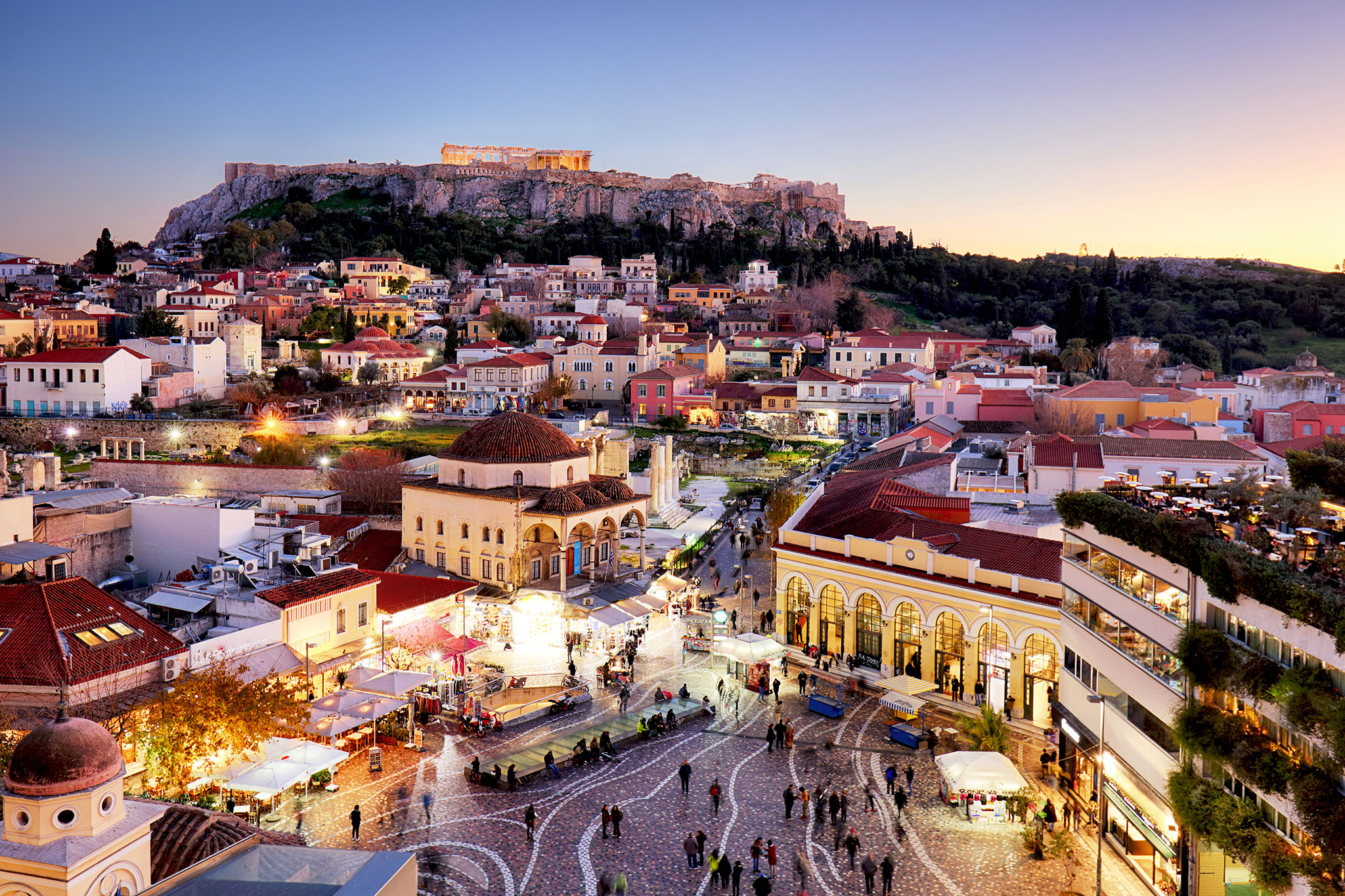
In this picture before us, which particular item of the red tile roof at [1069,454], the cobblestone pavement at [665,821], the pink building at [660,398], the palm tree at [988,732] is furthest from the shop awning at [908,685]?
the pink building at [660,398]

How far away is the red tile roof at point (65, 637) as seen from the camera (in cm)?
1981

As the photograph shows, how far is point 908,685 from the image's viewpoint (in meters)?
23.7

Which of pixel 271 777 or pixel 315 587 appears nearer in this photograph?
pixel 271 777

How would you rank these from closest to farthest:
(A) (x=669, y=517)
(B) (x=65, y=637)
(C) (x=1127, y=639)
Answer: (C) (x=1127, y=639)
(B) (x=65, y=637)
(A) (x=669, y=517)

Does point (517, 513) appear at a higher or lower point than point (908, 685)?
higher

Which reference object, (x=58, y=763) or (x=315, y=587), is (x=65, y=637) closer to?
(x=315, y=587)

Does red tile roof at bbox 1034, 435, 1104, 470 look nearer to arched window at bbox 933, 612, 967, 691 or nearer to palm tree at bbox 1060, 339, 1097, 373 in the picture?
arched window at bbox 933, 612, 967, 691

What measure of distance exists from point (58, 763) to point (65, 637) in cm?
1045

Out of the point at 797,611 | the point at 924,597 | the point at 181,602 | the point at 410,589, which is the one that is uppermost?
the point at 924,597

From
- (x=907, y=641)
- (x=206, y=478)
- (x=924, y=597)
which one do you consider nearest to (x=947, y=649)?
(x=907, y=641)

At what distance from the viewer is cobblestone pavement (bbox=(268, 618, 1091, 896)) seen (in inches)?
656

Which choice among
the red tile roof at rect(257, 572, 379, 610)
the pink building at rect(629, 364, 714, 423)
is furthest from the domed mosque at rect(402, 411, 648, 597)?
the pink building at rect(629, 364, 714, 423)

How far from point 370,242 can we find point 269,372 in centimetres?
5039

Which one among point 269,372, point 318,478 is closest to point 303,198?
point 269,372
